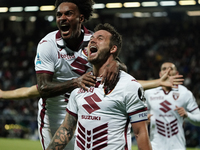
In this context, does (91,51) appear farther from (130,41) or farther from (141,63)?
(130,41)

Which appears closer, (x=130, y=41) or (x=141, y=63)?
(x=141, y=63)

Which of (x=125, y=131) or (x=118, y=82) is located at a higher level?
(x=118, y=82)

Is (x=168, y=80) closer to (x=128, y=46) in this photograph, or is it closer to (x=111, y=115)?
(x=111, y=115)

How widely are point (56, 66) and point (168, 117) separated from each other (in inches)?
126

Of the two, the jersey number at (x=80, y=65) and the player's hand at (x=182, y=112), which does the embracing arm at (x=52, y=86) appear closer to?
the jersey number at (x=80, y=65)

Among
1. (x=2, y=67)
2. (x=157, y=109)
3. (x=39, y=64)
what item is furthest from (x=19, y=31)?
(x=39, y=64)

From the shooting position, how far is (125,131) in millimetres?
2982

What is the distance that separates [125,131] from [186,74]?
49.4 ft

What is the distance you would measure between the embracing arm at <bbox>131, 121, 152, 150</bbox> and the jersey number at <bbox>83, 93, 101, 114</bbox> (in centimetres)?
38

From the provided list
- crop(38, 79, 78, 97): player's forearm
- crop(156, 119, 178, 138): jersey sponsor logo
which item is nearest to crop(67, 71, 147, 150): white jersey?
crop(38, 79, 78, 97): player's forearm

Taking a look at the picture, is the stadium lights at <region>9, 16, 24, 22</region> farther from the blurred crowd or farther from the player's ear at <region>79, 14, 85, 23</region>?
the player's ear at <region>79, 14, 85, 23</region>

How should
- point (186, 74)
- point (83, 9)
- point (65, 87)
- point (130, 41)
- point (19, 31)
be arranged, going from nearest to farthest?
point (65, 87) → point (83, 9) → point (186, 74) → point (130, 41) → point (19, 31)

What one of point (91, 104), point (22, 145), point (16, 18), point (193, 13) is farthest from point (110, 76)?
point (16, 18)

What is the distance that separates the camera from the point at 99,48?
316 cm
